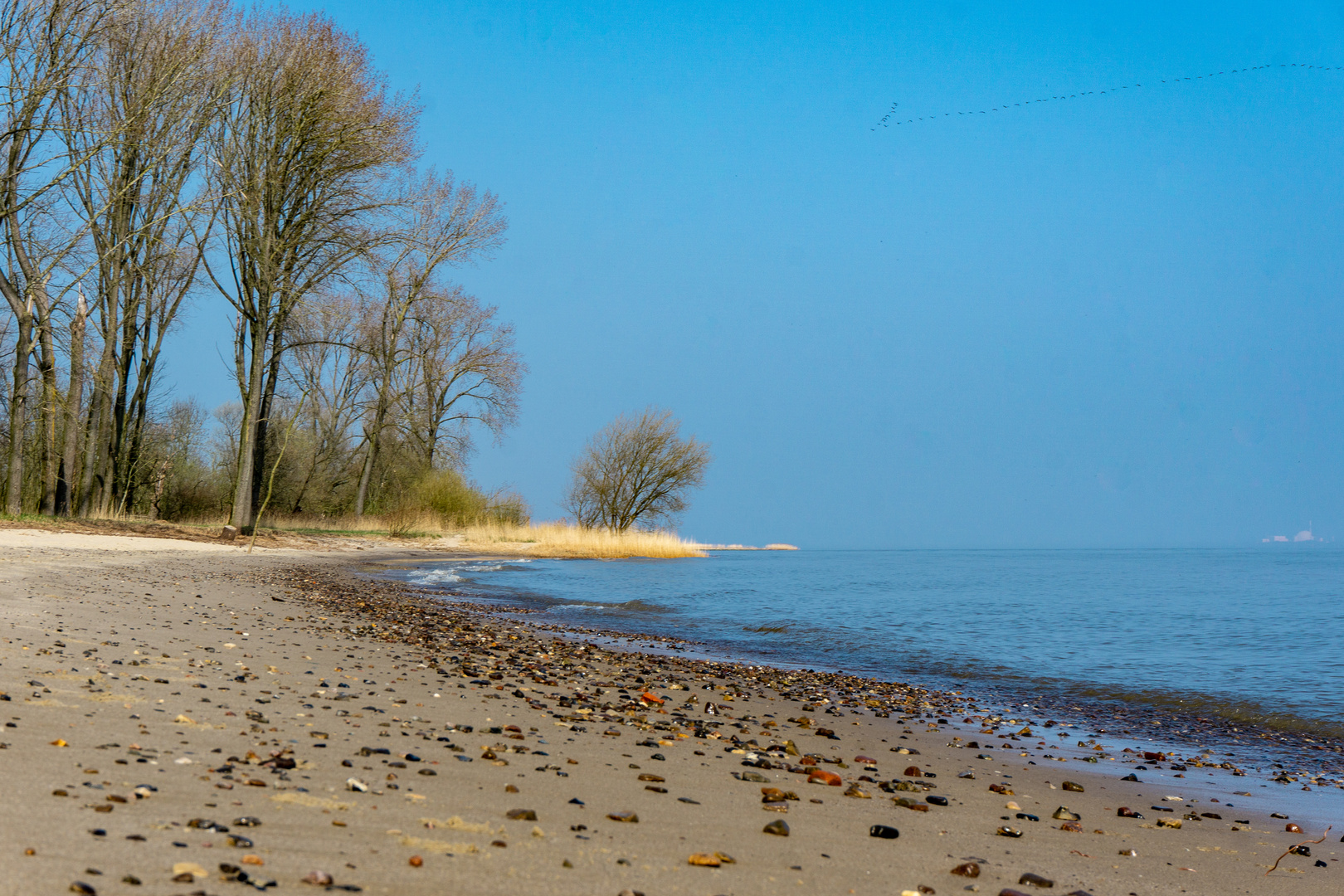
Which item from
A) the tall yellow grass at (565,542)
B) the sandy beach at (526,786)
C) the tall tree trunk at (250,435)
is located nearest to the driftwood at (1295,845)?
the sandy beach at (526,786)

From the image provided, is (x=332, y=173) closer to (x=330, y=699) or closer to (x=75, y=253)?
(x=75, y=253)

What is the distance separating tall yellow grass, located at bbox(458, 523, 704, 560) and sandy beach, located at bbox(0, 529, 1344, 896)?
99.7 feet

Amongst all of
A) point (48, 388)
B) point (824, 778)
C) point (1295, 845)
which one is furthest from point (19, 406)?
point (1295, 845)

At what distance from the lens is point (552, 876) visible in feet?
9.94

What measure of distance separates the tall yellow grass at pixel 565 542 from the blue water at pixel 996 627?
6051 millimetres

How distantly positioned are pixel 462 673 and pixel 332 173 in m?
23.0

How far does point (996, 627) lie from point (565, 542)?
80.2 ft

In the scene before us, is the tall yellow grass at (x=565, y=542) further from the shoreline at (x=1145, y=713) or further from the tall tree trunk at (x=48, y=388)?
the shoreline at (x=1145, y=713)

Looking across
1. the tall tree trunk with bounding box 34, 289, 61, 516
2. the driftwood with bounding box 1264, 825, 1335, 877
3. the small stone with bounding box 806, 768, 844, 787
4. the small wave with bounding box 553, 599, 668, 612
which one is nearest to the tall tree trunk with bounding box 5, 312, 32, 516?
the tall tree trunk with bounding box 34, 289, 61, 516

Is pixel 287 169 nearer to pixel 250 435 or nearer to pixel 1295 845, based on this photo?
pixel 250 435

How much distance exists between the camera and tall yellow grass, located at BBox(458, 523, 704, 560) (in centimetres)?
3912

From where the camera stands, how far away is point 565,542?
39.8 m

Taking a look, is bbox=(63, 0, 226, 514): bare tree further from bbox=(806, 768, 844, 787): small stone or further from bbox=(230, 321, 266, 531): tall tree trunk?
bbox=(806, 768, 844, 787): small stone

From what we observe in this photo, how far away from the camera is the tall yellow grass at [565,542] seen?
39.1 meters
